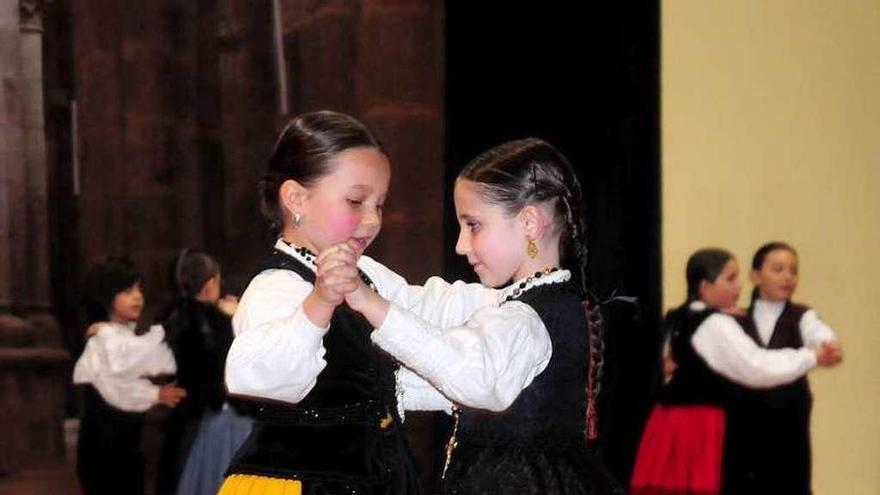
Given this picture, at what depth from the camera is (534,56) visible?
145 inches

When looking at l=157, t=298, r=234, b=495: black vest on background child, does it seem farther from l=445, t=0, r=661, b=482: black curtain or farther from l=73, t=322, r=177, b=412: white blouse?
l=445, t=0, r=661, b=482: black curtain

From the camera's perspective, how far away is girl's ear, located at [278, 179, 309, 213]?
2045mm

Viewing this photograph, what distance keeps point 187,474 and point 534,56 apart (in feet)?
6.30

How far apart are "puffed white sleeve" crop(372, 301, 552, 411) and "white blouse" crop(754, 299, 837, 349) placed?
2467mm

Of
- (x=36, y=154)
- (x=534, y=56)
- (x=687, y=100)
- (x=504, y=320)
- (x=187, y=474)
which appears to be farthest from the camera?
(x=36, y=154)

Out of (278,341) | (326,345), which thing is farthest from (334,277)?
(326,345)

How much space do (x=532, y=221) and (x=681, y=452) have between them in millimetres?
2411

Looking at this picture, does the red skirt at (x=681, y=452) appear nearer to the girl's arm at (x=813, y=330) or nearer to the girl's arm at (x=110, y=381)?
the girl's arm at (x=813, y=330)

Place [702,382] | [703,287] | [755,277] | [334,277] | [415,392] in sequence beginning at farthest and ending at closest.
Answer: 1. [702,382]
2. [755,277]
3. [703,287]
4. [415,392]
5. [334,277]

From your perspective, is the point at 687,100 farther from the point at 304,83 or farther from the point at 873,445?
the point at 304,83

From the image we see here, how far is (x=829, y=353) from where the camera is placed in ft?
13.4

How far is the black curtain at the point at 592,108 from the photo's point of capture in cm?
366

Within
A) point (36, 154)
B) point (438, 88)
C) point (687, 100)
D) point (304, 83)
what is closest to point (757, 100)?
point (687, 100)

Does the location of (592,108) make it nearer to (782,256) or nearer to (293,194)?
(782,256)
